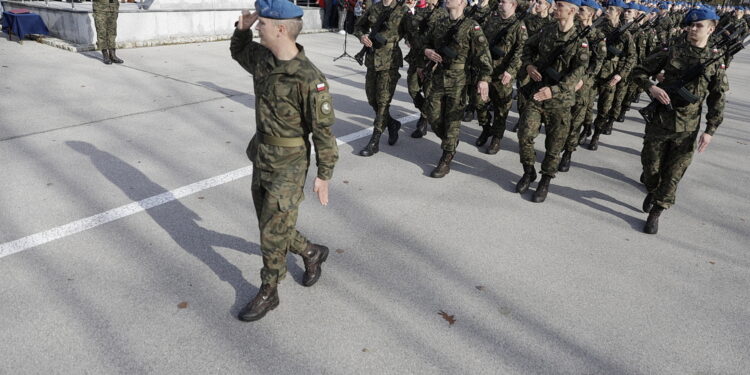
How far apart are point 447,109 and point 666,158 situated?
216 centimetres

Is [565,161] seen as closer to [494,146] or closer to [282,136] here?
[494,146]

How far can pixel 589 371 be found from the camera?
9.57ft

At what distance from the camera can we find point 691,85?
4.40m

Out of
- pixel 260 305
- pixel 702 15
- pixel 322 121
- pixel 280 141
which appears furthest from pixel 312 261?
pixel 702 15

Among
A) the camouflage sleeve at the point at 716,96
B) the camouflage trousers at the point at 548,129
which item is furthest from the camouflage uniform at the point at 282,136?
the camouflage sleeve at the point at 716,96

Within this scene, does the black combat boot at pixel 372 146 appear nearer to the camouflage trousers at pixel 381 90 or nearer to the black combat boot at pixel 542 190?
the camouflage trousers at pixel 381 90

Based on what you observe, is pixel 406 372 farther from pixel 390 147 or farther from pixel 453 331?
pixel 390 147

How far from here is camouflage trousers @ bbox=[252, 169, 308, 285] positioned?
2.92 metres

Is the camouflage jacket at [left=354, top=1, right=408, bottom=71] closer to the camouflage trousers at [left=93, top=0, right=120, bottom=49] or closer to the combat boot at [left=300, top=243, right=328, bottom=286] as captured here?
the combat boot at [left=300, top=243, right=328, bottom=286]

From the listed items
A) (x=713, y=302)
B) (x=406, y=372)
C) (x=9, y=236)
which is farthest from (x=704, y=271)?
(x=9, y=236)

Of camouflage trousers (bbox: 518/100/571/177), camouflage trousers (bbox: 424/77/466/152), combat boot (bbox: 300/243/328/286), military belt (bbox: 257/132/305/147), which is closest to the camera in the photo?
military belt (bbox: 257/132/305/147)

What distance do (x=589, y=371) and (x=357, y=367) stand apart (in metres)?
1.31

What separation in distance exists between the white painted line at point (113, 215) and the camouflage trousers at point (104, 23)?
5.90m

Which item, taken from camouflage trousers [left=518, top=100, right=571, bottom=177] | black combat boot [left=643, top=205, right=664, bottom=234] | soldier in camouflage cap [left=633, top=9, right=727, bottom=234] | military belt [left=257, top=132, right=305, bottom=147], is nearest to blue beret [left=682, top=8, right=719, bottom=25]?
soldier in camouflage cap [left=633, top=9, right=727, bottom=234]
